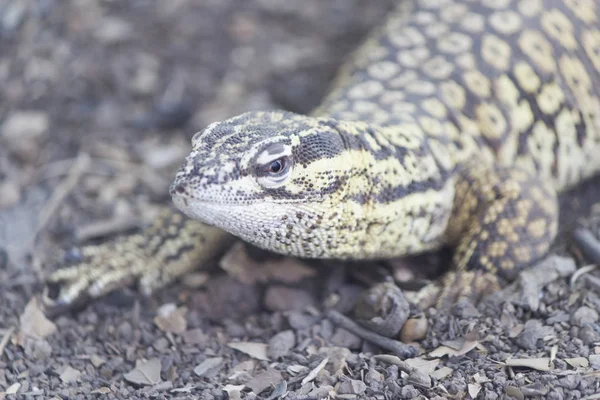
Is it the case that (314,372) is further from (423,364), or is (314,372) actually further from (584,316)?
(584,316)

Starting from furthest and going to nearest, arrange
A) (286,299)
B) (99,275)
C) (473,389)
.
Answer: (99,275) → (286,299) → (473,389)

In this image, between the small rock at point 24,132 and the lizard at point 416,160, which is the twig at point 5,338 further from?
the small rock at point 24,132

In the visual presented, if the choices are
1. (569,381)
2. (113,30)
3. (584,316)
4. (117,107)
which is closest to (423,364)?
(569,381)

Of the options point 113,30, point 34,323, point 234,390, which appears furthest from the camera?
point 113,30

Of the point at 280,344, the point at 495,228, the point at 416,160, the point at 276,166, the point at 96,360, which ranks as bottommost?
the point at 96,360

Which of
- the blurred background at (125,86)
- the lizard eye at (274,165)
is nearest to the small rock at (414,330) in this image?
the lizard eye at (274,165)

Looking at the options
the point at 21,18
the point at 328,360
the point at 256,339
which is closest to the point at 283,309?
the point at 256,339

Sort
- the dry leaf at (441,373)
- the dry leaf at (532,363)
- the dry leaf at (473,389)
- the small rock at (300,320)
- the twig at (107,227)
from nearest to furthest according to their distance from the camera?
the dry leaf at (473,389) < the dry leaf at (532,363) < the dry leaf at (441,373) < the small rock at (300,320) < the twig at (107,227)
